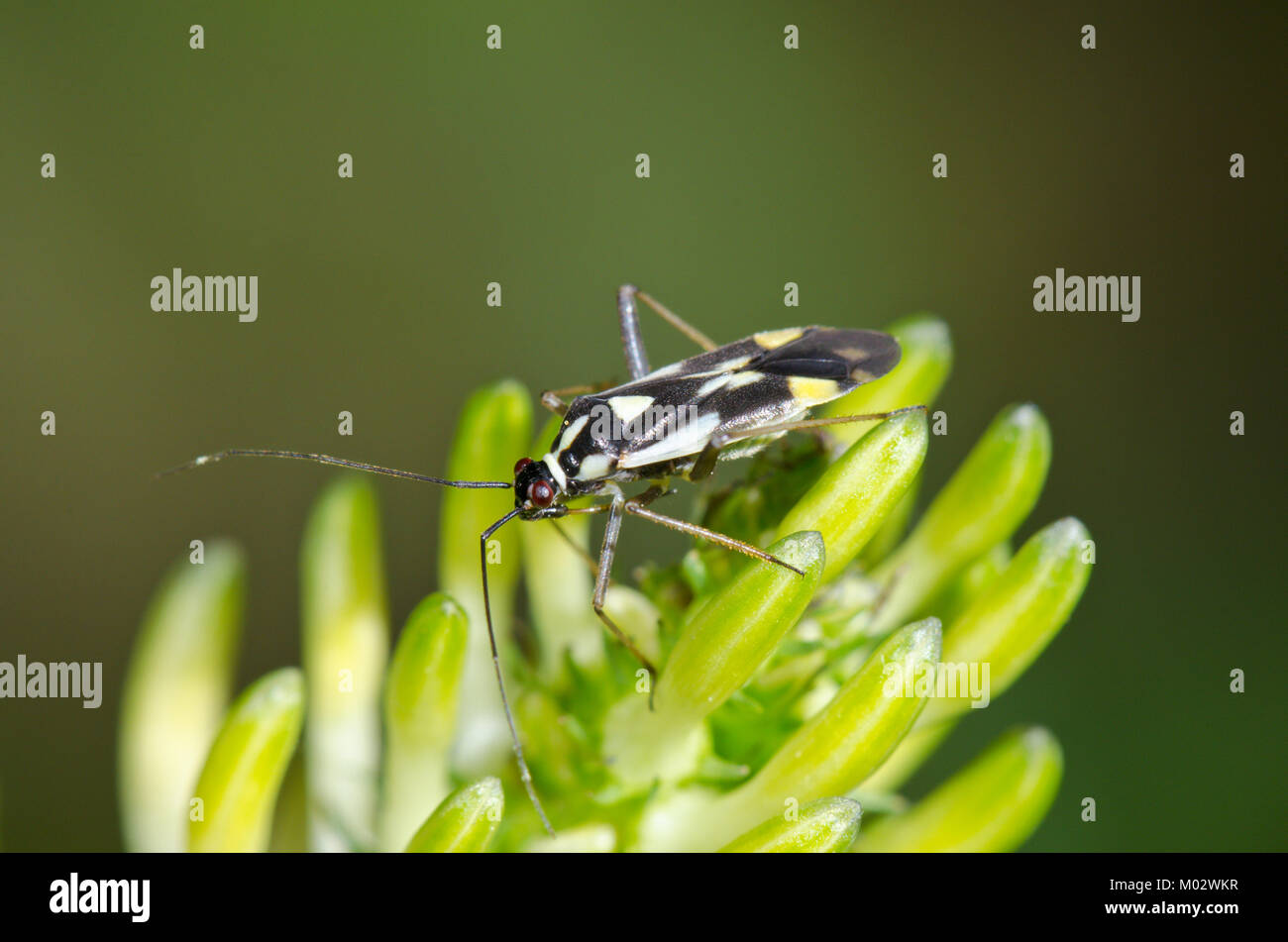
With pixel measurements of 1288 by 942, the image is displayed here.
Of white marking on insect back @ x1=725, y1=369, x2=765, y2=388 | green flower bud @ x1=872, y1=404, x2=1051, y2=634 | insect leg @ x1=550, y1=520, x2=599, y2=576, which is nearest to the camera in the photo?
green flower bud @ x1=872, y1=404, x2=1051, y2=634

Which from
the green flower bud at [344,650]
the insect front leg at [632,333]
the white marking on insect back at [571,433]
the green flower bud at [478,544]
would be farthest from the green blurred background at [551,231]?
the white marking on insect back at [571,433]

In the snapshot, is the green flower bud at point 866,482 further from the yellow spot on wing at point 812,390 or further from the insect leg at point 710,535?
the yellow spot on wing at point 812,390

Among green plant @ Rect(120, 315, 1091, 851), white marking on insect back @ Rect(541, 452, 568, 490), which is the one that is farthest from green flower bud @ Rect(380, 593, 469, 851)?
white marking on insect back @ Rect(541, 452, 568, 490)

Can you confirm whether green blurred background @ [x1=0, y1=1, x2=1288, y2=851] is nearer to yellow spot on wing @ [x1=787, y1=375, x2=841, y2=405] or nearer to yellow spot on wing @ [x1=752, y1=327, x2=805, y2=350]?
yellow spot on wing @ [x1=752, y1=327, x2=805, y2=350]
